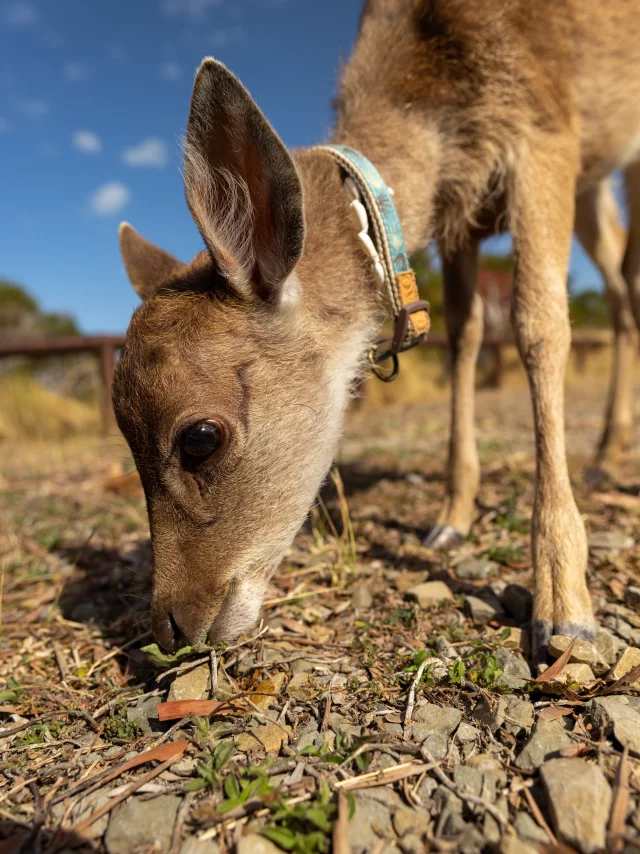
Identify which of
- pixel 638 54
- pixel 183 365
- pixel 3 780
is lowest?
pixel 3 780

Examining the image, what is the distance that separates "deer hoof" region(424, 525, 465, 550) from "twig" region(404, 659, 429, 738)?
1.31 meters

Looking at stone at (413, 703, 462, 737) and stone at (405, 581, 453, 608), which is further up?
stone at (405, 581, 453, 608)

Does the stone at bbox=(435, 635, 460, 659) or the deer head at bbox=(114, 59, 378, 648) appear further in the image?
the deer head at bbox=(114, 59, 378, 648)

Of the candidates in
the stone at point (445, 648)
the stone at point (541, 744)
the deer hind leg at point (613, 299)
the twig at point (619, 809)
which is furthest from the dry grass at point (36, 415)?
the twig at point (619, 809)

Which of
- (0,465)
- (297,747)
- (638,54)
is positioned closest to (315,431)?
(297,747)

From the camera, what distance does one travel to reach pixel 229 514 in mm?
2318

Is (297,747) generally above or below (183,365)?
below

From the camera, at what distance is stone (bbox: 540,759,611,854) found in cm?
135

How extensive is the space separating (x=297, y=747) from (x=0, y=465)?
688 cm

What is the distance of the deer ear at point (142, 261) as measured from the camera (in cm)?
292

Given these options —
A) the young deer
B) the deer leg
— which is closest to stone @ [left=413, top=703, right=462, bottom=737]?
the young deer

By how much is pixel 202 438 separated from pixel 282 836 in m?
1.28

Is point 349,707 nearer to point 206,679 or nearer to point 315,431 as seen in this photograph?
point 206,679

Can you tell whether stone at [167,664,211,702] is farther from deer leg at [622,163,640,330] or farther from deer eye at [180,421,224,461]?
deer leg at [622,163,640,330]
